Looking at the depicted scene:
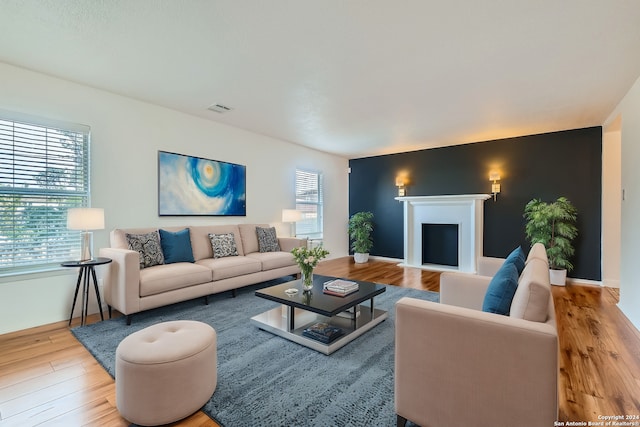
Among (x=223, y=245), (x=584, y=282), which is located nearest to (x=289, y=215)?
(x=223, y=245)

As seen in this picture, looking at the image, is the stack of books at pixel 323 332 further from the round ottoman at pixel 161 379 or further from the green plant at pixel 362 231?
the green plant at pixel 362 231

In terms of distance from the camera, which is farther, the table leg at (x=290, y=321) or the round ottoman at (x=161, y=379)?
the table leg at (x=290, y=321)

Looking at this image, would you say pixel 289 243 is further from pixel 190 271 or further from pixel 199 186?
pixel 190 271

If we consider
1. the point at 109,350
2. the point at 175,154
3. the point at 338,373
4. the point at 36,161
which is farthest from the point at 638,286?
the point at 36,161

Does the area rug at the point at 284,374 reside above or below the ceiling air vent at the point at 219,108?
below

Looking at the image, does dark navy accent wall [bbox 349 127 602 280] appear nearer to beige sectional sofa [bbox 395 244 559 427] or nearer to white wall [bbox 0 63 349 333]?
white wall [bbox 0 63 349 333]

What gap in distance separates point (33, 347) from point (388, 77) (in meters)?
4.01

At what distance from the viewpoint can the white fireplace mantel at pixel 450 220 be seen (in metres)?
5.25

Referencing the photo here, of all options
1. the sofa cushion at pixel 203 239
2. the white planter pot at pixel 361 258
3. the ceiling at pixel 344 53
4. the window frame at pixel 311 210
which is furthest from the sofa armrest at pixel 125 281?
the white planter pot at pixel 361 258

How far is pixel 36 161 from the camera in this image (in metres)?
2.84

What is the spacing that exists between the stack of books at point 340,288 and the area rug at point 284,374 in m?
0.41

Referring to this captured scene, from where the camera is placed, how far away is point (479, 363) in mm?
1215

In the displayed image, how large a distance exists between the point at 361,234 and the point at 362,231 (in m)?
0.07

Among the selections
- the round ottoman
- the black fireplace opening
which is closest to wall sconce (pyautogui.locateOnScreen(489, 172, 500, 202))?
the black fireplace opening
